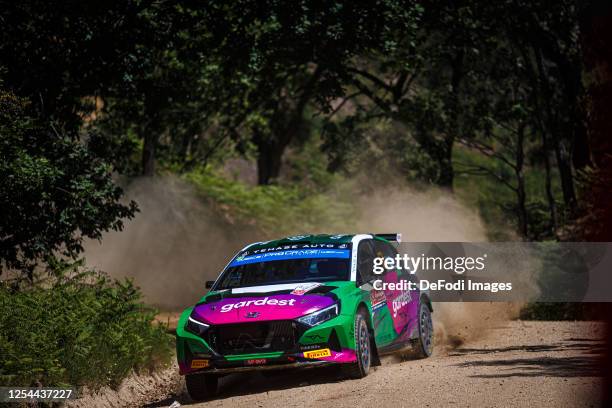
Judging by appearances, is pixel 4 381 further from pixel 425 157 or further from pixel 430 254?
pixel 425 157

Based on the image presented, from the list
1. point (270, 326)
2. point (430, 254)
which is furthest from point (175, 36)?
point (270, 326)

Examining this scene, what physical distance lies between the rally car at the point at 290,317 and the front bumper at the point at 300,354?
11 mm

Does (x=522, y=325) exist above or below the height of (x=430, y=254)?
below

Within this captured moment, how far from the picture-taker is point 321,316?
1113cm

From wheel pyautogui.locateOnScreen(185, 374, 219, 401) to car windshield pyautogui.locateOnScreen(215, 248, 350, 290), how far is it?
1388 mm

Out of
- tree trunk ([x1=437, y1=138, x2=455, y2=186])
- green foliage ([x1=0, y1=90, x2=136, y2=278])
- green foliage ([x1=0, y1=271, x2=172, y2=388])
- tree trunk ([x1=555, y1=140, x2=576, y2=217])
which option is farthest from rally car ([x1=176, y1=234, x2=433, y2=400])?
tree trunk ([x1=437, y1=138, x2=455, y2=186])

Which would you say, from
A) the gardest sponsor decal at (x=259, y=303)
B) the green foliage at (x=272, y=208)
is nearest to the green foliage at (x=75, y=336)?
the gardest sponsor decal at (x=259, y=303)

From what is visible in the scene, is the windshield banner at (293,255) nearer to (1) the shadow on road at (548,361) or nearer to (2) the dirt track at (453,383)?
(2) the dirt track at (453,383)

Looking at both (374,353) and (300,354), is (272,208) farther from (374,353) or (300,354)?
(300,354)

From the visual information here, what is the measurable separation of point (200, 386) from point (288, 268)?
6.40ft

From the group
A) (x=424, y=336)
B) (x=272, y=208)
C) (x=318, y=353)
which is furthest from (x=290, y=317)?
(x=272, y=208)

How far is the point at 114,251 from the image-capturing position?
95.1ft

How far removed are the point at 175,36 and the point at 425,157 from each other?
42.7 feet

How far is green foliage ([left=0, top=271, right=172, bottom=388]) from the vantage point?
10.6 meters
